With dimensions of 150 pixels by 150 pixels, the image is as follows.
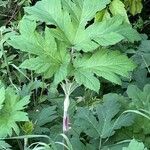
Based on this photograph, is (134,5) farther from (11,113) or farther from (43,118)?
(11,113)

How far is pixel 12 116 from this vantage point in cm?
183

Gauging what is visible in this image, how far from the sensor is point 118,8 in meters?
2.17

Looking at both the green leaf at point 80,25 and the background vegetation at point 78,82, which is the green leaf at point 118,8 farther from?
the green leaf at point 80,25

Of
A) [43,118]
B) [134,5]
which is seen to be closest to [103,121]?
[43,118]

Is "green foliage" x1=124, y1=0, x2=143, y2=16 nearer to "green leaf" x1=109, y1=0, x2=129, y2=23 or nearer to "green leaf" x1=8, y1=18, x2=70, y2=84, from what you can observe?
"green leaf" x1=109, y1=0, x2=129, y2=23

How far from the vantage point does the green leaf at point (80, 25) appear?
1.68 m

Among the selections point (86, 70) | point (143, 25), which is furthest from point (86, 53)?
point (143, 25)

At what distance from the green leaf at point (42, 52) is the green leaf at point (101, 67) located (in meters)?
0.06

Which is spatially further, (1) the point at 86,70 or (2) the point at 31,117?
(2) the point at 31,117

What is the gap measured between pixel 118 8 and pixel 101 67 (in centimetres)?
60

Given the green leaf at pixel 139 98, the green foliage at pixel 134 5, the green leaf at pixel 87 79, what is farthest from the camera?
the green foliage at pixel 134 5

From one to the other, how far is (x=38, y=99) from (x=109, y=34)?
0.88 m

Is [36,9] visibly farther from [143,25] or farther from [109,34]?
[143,25]

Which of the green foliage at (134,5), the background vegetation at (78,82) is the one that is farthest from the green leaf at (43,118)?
the green foliage at (134,5)
